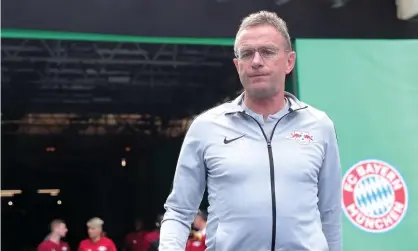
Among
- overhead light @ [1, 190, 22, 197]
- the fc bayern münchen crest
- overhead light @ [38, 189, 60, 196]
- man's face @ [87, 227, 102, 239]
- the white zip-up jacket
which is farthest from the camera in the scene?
overhead light @ [38, 189, 60, 196]

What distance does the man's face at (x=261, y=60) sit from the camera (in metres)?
1.98

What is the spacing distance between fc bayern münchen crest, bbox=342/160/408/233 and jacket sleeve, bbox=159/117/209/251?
211 inches

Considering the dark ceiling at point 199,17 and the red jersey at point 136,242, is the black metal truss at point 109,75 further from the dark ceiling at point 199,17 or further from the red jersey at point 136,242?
the red jersey at point 136,242

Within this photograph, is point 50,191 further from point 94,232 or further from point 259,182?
point 259,182

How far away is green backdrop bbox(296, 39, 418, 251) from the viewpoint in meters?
7.41

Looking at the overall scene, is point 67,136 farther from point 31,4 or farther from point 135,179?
point 31,4

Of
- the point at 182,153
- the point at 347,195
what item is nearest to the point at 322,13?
the point at 347,195

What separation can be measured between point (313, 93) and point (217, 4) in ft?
4.67

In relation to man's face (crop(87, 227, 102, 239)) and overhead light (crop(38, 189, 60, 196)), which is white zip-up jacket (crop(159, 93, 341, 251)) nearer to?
man's face (crop(87, 227, 102, 239))

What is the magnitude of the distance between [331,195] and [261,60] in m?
0.48

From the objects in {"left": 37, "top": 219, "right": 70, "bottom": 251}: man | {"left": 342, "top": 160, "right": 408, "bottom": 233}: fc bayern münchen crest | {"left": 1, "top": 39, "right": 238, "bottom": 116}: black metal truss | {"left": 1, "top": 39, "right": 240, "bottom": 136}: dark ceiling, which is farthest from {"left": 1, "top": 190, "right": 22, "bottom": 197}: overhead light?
{"left": 342, "top": 160, "right": 408, "bottom": 233}: fc bayern münchen crest

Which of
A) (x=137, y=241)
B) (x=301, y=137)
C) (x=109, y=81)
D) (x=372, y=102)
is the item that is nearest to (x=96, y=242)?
(x=137, y=241)

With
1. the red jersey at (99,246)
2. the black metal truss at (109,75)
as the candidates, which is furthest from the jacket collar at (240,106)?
the black metal truss at (109,75)

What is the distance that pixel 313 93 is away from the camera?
744cm
